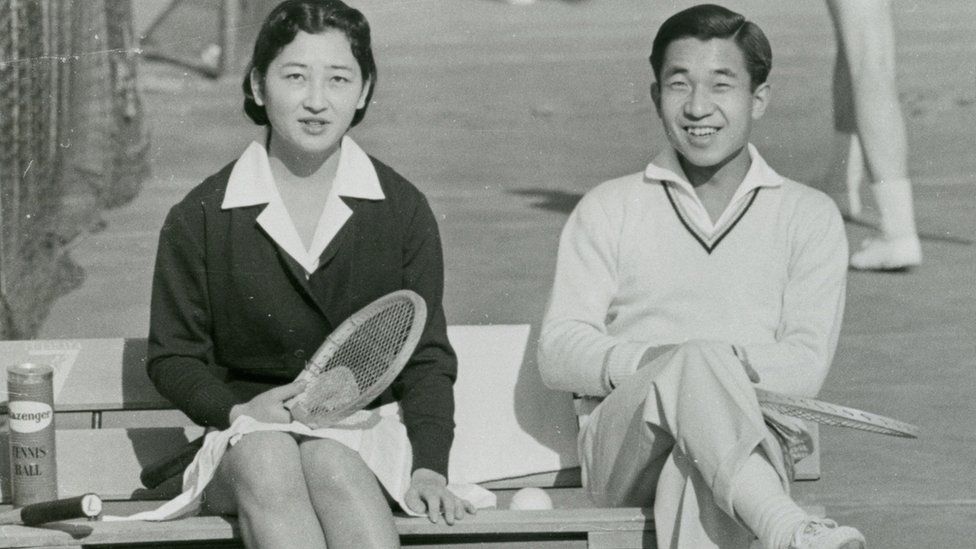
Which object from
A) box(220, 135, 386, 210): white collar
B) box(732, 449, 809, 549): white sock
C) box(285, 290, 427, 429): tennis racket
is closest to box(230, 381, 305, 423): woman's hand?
box(285, 290, 427, 429): tennis racket

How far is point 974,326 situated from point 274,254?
2.40 m

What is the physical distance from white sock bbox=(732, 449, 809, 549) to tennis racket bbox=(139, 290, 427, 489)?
0.74m

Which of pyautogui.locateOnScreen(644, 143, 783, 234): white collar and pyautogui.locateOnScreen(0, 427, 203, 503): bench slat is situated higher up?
pyautogui.locateOnScreen(644, 143, 783, 234): white collar

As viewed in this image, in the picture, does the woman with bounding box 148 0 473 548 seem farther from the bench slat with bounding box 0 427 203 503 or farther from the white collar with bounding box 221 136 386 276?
the bench slat with bounding box 0 427 203 503

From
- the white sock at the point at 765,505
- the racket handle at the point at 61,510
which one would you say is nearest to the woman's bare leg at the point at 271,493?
the racket handle at the point at 61,510

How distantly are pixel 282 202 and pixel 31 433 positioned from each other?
74 cm

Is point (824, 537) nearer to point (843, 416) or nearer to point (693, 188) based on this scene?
point (843, 416)

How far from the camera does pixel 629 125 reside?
5.41 m

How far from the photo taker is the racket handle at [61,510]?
11.1 feet

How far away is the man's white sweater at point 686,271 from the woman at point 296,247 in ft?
1.00

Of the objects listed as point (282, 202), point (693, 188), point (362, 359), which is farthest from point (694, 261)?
point (282, 202)

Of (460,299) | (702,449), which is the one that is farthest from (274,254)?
(460,299)

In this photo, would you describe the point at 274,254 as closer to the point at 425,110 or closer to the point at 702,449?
the point at 702,449

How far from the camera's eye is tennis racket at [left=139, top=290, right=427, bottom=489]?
3.67 m
